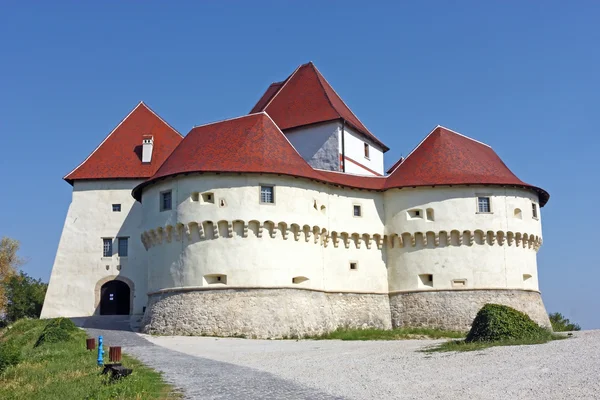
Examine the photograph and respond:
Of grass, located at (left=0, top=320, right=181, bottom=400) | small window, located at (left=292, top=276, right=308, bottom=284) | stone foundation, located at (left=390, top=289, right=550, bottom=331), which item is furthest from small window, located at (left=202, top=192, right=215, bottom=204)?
stone foundation, located at (left=390, top=289, right=550, bottom=331)

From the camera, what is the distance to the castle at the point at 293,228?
33875mm

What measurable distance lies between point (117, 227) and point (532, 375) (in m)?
33.9

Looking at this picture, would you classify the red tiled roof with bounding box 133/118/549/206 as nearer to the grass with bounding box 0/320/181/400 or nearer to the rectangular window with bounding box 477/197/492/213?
the rectangular window with bounding box 477/197/492/213

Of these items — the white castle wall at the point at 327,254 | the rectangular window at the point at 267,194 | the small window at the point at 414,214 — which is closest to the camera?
the white castle wall at the point at 327,254

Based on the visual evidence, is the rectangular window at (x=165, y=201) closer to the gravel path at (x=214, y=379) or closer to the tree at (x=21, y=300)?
the gravel path at (x=214, y=379)

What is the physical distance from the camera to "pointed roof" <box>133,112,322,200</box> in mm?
34469

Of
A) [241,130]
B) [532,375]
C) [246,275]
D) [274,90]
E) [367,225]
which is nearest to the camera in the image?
[532,375]

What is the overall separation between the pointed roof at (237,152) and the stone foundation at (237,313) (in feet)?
18.4

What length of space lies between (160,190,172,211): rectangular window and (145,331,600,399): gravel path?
11012 mm

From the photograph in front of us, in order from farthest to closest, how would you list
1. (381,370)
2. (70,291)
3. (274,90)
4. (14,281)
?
1. (14,281)
2. (274,90)
3. (70,291)
4. (381,370)

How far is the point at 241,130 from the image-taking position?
120 feet

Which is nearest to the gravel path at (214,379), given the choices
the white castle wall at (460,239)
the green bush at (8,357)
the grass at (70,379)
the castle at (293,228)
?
the grass at (70,379)

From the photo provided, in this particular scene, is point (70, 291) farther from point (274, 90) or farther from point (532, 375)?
point (532, 375)

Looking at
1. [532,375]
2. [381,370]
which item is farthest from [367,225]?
[532,375]
